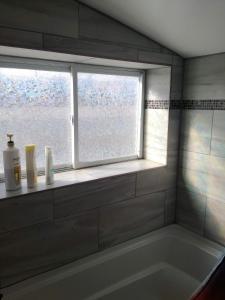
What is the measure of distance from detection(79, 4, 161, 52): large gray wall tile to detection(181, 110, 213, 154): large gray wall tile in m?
0.66

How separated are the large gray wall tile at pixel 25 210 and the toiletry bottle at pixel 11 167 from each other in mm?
97

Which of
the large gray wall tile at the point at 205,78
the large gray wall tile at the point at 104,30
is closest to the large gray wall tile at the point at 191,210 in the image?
the large gray wall tile at the point at 205,78

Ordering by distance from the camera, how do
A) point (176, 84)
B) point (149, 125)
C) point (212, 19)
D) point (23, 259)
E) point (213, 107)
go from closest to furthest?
point (212, 19)
point (23, 259)
point (213, 107)
point (176, 84)
point (149, 125)

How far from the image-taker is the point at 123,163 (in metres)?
2.22

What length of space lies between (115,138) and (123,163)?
0.72 feet

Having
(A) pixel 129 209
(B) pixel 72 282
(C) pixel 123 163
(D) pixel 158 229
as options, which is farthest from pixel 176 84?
(B) pixel 72 282

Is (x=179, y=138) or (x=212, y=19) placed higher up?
(x=212, y=19)

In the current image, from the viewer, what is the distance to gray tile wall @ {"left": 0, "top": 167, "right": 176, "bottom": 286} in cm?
152

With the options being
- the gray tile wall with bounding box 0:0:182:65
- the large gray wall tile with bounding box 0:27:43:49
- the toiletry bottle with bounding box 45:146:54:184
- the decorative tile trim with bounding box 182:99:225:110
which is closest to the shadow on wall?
the decorative tile trim with bounding box 182:99:225:110

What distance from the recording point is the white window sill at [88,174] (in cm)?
157

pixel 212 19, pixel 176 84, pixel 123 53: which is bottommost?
pixel 176 84

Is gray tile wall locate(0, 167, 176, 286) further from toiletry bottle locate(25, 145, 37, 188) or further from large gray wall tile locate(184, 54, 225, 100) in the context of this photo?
large gray wall tile locate(184, 54, 225, 100)

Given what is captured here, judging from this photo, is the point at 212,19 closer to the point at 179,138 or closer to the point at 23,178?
the point at 179,138

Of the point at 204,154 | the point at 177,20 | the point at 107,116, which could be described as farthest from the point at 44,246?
the point at 177,20
